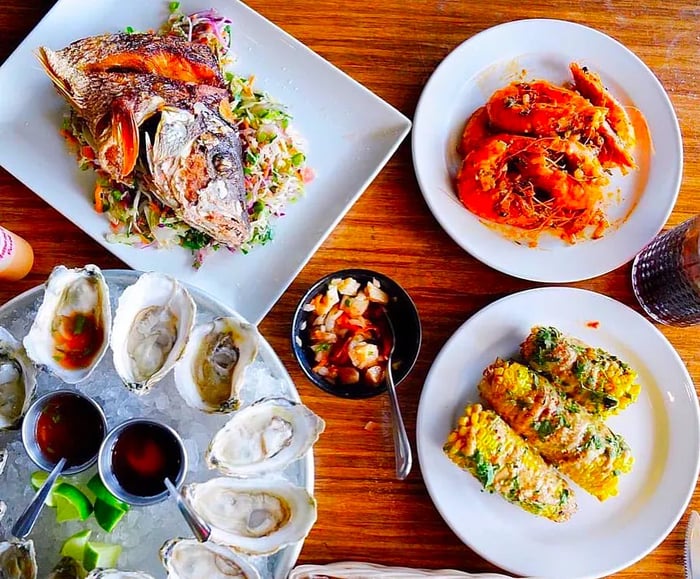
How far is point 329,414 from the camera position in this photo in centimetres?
193

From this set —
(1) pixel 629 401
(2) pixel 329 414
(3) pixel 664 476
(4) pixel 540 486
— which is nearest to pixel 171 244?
(2) pixel 329 414

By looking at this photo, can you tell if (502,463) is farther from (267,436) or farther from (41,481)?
(41,481)

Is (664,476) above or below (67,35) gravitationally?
below

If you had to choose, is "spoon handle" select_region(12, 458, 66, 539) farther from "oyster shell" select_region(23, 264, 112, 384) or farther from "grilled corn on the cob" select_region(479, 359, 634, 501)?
"grilled corn on the cob" select_region(479, 359, 634, 501)

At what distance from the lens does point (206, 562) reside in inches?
66.0

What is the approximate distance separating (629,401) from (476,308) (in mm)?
442

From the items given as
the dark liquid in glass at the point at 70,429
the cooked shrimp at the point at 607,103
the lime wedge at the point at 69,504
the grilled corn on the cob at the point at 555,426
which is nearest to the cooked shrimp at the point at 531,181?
the cooked shrimp at the point at 607,103

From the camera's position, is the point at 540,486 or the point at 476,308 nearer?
the point at 540,486

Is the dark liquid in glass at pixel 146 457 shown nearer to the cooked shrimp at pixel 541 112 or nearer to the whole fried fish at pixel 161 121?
the whole fried fish at pixel 161 121

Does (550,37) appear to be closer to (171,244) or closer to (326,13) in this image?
(326,13)

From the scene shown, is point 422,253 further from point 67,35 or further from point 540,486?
point 67,35

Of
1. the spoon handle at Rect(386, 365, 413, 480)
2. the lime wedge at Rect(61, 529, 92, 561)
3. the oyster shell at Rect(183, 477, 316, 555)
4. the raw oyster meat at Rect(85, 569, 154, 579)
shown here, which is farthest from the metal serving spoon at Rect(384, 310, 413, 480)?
the lime wedge at Rect(61, 529, 92, 561)

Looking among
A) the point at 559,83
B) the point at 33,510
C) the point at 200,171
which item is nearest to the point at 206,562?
the point at 33,510

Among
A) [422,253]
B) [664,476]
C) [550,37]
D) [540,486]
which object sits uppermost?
[550,37]
